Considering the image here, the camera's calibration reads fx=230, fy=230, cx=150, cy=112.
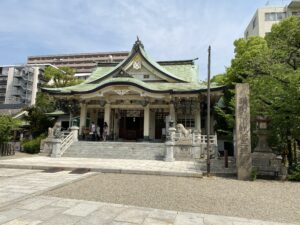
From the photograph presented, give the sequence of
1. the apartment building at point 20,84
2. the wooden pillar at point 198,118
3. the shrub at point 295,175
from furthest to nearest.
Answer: the apartment building at point 20,84, the wooden pillar at point 198,118, the shrub at point 295,175

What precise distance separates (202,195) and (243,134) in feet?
14.5

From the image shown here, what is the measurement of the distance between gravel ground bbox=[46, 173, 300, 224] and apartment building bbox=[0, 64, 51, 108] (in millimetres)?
72849

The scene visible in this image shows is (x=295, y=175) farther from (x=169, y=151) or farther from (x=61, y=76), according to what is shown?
(x=61, y=76)

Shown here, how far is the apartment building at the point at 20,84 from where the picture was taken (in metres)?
72.2

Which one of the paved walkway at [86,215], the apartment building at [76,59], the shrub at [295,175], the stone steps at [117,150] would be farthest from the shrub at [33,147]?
the apartment building at [76,59]

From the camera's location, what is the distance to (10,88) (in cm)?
7306

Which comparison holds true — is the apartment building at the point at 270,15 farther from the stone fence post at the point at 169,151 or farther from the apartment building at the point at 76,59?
the apartment building at the point at 76,59

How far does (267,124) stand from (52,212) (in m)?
9.96

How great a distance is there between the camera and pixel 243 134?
395 inches

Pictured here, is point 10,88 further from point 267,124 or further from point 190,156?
point 267,124

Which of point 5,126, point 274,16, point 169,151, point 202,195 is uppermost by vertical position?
point 274,16

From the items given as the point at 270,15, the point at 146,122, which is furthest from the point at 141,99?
the point at 270,15

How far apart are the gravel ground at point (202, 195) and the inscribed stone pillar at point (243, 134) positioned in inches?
27.1

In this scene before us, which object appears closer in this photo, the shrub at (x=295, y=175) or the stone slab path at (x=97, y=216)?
the stone slab path at (x=97, y=216)
